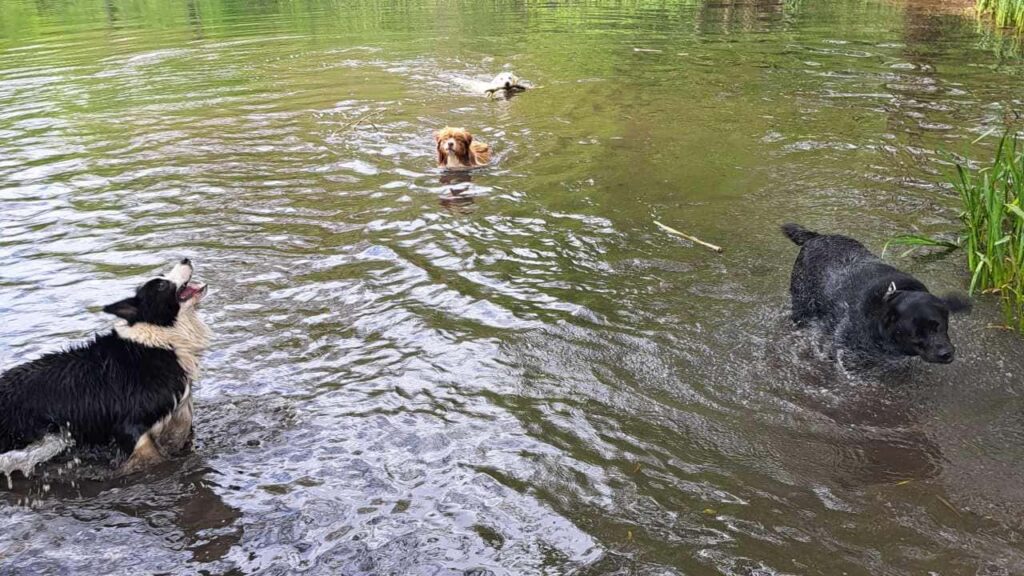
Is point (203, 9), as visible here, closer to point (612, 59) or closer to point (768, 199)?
point (612, 59)

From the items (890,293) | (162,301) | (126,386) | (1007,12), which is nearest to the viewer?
(126,386)

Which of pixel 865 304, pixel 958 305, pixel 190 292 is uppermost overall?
pixel 190 292

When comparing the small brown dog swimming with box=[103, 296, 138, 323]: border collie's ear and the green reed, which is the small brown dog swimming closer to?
box=[103, 296, 138, 323]: border collie's ear

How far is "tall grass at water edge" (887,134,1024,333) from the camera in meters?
5.96

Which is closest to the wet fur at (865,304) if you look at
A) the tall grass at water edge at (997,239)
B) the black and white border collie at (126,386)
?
the tall grass at water edge at (997,239)

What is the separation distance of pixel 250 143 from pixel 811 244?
8379 mm

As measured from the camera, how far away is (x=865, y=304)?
553 cm

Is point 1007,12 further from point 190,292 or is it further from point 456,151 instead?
point 190,292

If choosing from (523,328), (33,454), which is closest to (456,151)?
(523,328)

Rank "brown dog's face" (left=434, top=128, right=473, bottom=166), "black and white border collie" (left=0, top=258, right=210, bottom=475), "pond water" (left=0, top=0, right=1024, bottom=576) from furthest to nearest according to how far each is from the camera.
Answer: "brown dog's face" (left=434, top=128, right=473, bottom=166)
"black and white border collie" (left=0, top=258, right=210, bottom=475)
"pond water" (left=0, top=0, right=1024, bottom=576)

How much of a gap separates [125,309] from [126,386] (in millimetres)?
453

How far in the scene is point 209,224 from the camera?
831 cm

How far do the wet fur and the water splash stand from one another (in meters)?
5.13

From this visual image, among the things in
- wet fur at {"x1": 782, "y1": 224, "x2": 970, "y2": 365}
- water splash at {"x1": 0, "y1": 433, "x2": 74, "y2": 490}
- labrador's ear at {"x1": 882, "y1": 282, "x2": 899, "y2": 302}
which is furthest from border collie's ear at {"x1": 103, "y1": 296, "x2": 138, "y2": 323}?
labrador's ear at {"x1": 882, "y1": 282, "x2": 899, "y2": 302}
